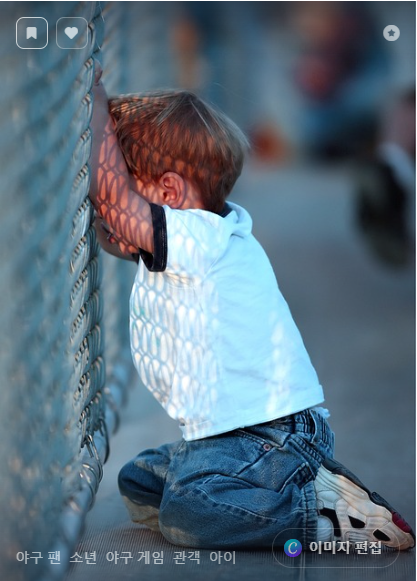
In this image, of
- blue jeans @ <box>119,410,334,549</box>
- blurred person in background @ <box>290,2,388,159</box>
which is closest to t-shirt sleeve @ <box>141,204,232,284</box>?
blue jeans @ <box>119,410,334,549</box>

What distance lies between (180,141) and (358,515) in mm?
736

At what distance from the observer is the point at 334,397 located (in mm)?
2738

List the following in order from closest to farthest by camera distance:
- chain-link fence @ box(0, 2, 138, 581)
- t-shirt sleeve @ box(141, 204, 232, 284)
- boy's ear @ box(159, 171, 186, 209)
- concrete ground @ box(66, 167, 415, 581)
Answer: chain-link fence @ box(0, 2, 138, 581) < concrete ground @ box(66, 167, 415, 581) < t-shirt sleeve @ box(141, 204, 232, 284) < boy's ear @ box(159, 171, 186, 209)

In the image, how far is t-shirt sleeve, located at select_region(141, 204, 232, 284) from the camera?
1.62m

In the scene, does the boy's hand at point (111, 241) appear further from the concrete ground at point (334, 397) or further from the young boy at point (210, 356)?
the concrete ground at point (334, 397)

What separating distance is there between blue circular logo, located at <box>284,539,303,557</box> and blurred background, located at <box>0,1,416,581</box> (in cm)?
17

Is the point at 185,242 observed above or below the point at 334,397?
above

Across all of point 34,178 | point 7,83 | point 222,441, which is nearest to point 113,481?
point 222,441

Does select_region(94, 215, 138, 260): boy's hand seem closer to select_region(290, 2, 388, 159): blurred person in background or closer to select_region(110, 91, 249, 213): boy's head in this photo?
select_region(110, 91, 249, 213): boy's head

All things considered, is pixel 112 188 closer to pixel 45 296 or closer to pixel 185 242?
pixel 185 242

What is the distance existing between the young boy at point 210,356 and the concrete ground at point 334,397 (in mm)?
64

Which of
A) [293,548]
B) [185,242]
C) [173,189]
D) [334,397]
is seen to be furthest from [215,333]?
[334,397]

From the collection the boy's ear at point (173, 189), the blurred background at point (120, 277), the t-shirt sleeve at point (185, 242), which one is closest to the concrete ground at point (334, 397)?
the blurred background at point (120, 277)

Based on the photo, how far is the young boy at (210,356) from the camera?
1.61m
